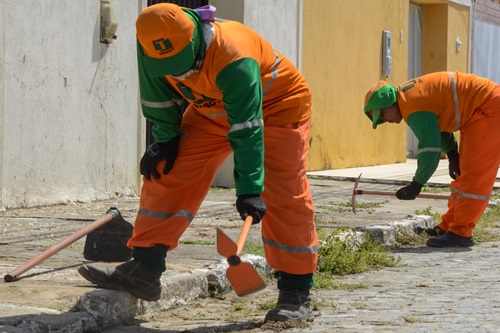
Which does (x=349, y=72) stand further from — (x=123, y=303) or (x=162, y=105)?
(x=123, y=303)

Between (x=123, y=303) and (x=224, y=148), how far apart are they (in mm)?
857

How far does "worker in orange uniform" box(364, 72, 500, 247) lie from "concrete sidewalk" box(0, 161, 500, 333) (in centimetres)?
31

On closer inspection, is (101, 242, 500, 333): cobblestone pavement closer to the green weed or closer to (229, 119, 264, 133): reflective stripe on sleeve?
the green weed

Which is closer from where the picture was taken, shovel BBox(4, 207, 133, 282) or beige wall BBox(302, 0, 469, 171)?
shovel BBox(4, 207, 133, 282)

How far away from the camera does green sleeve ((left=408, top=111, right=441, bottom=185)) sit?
25.2 ft

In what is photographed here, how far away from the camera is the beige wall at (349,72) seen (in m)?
14.4

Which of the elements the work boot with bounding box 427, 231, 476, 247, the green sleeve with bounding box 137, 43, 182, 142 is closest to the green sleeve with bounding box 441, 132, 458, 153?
the work boot with bounding box 427, 231, 476, 247

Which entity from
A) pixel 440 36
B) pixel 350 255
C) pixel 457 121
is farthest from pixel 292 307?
pixel 440 36

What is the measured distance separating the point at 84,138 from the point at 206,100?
16.4ft

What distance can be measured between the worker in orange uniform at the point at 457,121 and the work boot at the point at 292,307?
112 inches

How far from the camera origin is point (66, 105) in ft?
31.2

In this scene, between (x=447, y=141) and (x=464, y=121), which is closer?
(x=464, y=121)

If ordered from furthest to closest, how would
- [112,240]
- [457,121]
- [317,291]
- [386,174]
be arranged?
[386,174]
[457,121]
[317,291]
[112,240]

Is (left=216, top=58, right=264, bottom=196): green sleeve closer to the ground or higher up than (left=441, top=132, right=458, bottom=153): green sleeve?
higher up
